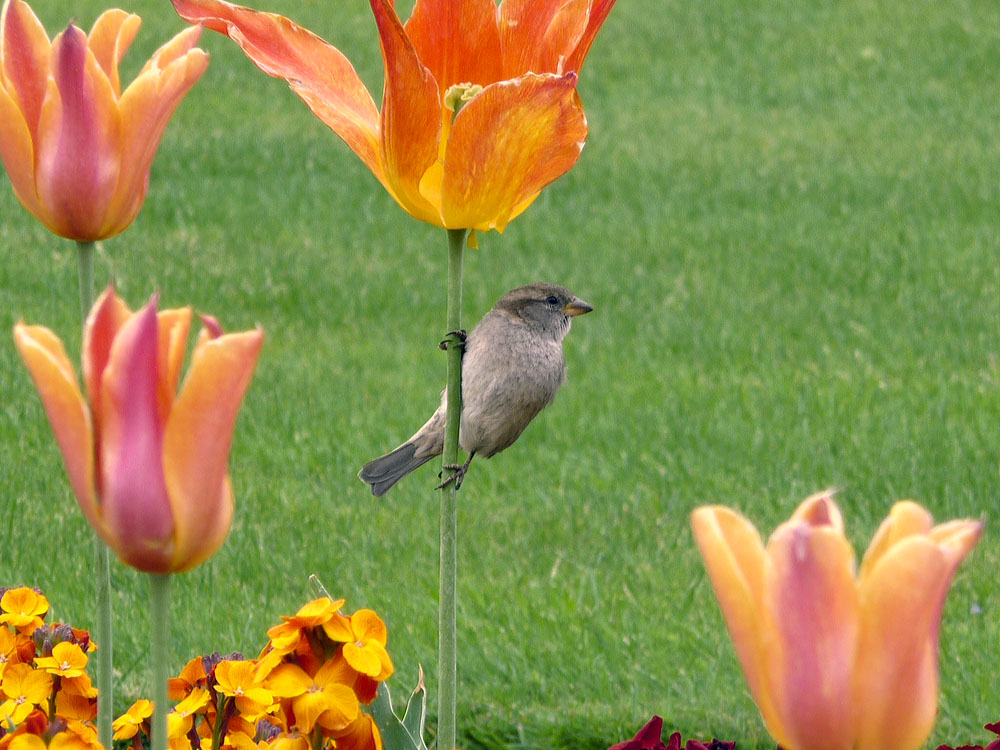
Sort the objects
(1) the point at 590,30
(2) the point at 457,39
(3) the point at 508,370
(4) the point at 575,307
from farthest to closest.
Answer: (4) the point at 575,307 → (3) the point at 508,370 → (2) the point at 457,39 → (1) the point at 590,30

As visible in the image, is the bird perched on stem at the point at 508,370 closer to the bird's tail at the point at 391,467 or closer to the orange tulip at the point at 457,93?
the bird's tail at the point at 391,467

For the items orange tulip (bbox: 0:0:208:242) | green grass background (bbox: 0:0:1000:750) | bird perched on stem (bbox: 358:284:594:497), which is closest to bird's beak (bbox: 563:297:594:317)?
bird perched on stem (bbox: 358:284:594:497)

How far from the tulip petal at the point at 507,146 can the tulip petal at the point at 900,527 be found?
65cm

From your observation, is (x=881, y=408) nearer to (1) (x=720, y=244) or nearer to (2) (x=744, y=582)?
(1) (x=720, y=244)

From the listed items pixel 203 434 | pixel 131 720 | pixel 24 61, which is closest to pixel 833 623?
pixel 203 434

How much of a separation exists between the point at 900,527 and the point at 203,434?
0.53m

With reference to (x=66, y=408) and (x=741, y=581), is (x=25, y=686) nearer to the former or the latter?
(x=66, y=408)

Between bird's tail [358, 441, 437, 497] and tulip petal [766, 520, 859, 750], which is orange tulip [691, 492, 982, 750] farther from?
bird's tail [358, 441, 437, 497]

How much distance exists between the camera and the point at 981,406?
18.7ft

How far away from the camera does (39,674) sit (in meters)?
1.96

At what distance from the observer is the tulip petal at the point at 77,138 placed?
1.51 m

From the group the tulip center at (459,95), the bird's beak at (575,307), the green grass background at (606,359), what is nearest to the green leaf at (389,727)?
the tulip center at (459,95)

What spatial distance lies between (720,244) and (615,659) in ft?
14.9

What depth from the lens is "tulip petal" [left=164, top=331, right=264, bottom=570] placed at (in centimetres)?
108
